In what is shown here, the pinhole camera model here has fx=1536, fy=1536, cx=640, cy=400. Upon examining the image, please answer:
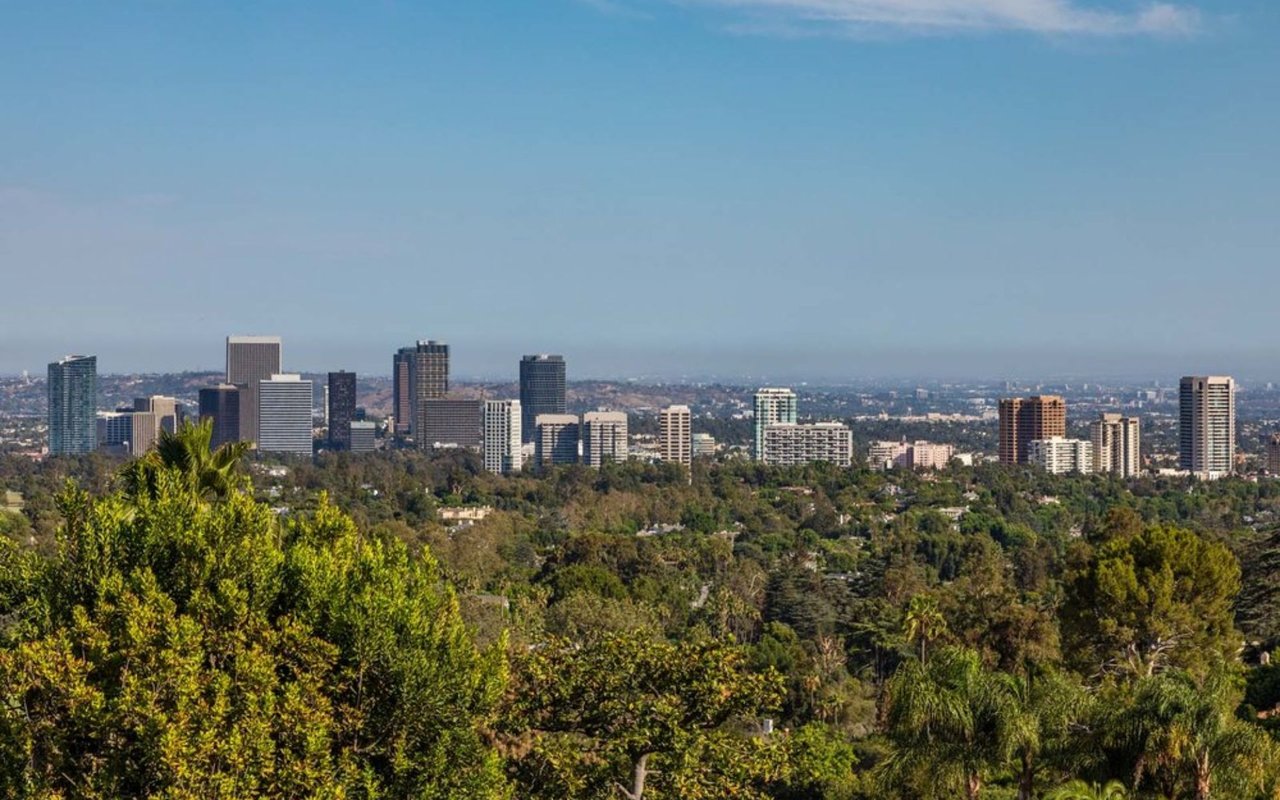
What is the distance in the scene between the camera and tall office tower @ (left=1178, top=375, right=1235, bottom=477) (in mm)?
129375

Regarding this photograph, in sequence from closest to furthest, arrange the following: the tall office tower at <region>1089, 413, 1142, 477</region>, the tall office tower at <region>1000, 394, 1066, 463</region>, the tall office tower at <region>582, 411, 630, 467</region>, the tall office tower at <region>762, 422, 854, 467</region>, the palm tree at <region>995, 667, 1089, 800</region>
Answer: the palm tree at <region>995, 667, 1089, 800</region> → the tall office tower at <region>1089, 413, 1142, 477</region> → the tall office tower at <region>1000, 394, 1066, 463</region> → the tall office tower at <region>762, 422, 854, 467</region> → the tall office tower at <region>582, 411, 630, 467</region>

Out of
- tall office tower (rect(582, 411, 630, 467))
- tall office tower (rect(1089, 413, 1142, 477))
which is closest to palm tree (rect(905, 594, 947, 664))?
tall office tower (rect(1089, 413, 1142, 477))

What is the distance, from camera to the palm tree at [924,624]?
32.9m

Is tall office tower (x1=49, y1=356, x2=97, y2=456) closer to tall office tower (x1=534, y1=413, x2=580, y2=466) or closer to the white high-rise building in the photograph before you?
tall office tower (x1=534, y1=413, x2=580, y2=466)

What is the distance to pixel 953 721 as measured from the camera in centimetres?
1410

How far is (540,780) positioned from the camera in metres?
13.1

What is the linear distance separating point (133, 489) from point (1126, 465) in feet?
403

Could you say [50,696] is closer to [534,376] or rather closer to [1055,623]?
[1055,623]

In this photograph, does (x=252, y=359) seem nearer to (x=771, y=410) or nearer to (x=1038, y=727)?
(x=771, y=410)

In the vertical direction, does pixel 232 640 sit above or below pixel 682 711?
above

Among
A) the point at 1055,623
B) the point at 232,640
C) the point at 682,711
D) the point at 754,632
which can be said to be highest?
the point at 232,640

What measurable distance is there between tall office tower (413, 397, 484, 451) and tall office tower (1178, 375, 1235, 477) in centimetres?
7420

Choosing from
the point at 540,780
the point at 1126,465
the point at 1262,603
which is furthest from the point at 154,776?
the point at 1126,465

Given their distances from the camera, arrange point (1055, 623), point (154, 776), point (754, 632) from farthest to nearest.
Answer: point (754, 632), point (1055, 623), point (154, 776)
